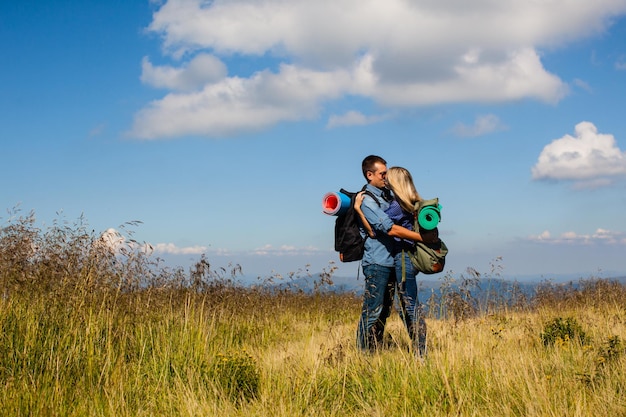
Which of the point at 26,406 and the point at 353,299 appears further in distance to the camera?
the point at 353,299

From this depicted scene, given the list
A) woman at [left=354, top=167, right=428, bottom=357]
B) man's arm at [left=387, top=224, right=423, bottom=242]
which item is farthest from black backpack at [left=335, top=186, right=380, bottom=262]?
man's arm at [left=387, top=224, right=423, bottom=242]

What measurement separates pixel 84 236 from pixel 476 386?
4.76 metres

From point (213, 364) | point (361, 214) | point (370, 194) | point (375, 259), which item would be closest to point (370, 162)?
point (370, 194)

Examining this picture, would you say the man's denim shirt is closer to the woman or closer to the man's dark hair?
the woman

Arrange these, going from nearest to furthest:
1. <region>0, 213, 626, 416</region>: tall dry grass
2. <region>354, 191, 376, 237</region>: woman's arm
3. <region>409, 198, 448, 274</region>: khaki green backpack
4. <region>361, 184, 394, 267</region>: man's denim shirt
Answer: <region>0, 213, 626, 416</region>: tall dry grass, <region>409, 198, 448, 274</region>: khaki green backpack, <region>361, 184, 394, 267</region>: man's denim shirt, <region>354, 191, 376, 237</region>: woman's arm

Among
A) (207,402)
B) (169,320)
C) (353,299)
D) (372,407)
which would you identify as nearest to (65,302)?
(169,320)

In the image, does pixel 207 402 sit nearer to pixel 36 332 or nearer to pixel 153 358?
pixel 153 358

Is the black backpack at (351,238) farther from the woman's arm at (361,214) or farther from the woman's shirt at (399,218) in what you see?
the woman's shirt at (399,218)

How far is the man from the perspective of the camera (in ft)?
17.8

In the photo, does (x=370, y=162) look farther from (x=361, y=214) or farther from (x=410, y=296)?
(x=410, y=296)

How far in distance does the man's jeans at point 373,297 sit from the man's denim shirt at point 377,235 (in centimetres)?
8

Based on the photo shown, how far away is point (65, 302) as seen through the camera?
526 cm

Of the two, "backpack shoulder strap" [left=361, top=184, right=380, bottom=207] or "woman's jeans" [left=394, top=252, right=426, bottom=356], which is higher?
"backpack shoulder strap" [left=361, top=184, right=380, bottom=207]

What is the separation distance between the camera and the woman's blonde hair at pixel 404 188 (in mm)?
5383
